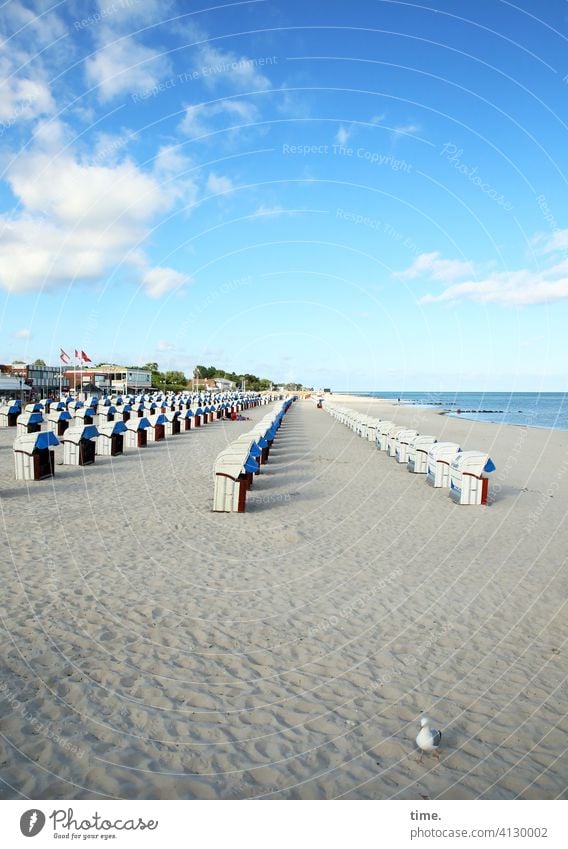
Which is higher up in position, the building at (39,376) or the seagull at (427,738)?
the building at (39,376)

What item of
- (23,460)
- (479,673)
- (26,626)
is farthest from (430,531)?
(23,460)

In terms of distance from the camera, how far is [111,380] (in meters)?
60.8

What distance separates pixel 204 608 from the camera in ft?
16.8

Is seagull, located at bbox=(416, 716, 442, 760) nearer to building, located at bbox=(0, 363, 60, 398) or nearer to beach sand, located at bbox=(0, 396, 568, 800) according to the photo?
beach sand, located at bbox=(0, 396, 568, 800)

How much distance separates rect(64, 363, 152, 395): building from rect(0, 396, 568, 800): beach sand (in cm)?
5076

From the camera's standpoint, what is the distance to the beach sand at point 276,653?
3025mm

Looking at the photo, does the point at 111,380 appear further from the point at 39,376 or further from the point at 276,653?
the point at 276,653

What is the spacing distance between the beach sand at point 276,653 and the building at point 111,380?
50761 millimetres

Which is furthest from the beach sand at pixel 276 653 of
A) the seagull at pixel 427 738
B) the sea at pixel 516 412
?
the sea at pixel 516 412

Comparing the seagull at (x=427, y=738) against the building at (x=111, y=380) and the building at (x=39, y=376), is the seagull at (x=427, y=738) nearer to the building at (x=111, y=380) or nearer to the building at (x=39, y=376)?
the building at (x=39, y=376)

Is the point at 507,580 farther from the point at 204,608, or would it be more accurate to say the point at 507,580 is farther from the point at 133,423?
the point at 133,423

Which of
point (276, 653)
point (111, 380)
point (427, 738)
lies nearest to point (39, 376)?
point (111, 380)

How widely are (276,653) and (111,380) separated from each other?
6021 centimetres

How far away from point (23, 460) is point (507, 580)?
30.4ft
